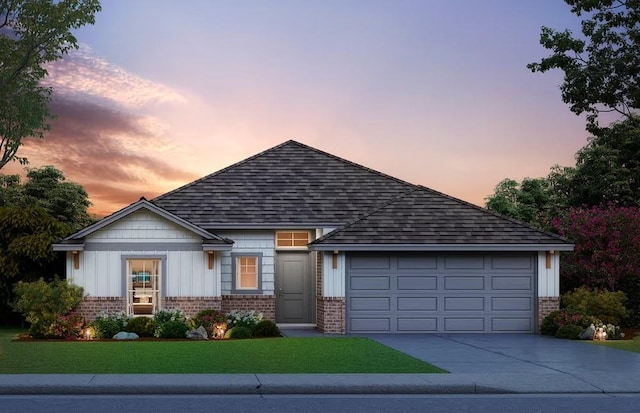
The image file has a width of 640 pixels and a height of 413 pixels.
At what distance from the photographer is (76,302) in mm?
27328

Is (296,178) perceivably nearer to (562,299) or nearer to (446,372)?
(562,299)

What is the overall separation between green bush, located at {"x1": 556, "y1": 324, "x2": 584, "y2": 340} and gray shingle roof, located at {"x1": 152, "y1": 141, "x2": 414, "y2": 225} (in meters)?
7.74

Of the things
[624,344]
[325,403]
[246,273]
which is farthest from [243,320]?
[325,403]

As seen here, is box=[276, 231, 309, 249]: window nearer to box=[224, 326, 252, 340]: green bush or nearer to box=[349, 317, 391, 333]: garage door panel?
box=[349, 317, 391, 333]: garage door panel

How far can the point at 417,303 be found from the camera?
92.8ft

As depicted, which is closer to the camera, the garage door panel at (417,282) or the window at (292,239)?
the garage door panel at (417,282)

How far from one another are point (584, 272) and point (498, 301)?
3767 millimetres

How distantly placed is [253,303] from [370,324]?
4.05 metres

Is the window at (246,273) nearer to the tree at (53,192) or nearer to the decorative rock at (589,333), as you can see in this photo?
the decorative rock at (589,333)

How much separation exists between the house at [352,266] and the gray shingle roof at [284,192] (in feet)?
0.46

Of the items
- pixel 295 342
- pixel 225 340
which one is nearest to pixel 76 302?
pixel 225 340

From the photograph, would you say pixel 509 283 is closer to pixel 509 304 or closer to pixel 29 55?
pixel 509 304

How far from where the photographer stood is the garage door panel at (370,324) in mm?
28000

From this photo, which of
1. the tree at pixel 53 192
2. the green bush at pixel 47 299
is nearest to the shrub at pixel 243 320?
the green bush at pixel 47 299
